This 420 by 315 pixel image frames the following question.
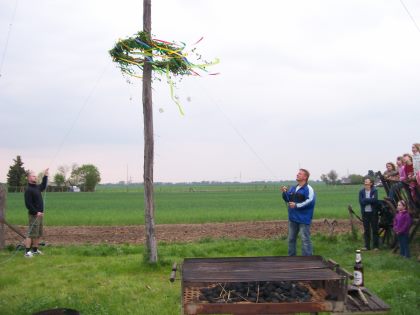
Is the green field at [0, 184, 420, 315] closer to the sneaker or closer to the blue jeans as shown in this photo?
the sneaker

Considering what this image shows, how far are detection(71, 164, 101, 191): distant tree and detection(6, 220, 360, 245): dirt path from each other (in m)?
83.3

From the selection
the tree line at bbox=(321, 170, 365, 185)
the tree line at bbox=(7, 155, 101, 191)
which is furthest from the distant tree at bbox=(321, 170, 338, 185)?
the tree line at bbox=(7, 155, 101, 191)

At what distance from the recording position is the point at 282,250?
10852mm

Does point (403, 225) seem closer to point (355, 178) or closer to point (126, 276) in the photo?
point (126, 276)

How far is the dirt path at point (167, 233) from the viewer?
46.1ft

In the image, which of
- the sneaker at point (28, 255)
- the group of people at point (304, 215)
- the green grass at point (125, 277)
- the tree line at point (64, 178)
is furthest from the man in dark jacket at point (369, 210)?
the tree line at point (64, 178)

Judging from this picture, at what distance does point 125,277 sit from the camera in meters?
8.22

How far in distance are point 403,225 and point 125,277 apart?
18.0 feet

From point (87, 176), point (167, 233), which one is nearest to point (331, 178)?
point (87, 176)

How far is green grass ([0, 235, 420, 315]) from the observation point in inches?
252

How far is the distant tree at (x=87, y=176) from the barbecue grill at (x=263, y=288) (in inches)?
3772

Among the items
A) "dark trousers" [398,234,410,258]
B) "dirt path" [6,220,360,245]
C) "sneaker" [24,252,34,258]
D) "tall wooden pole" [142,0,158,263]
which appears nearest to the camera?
"tall wooden pole" [142,0,158,263]

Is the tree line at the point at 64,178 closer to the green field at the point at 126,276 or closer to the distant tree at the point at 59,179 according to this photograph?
the distant tree at the point at 59,179

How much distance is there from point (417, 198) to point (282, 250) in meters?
3.00
